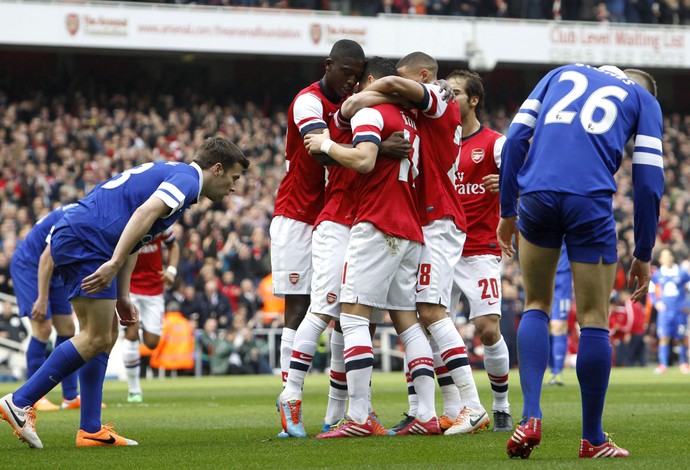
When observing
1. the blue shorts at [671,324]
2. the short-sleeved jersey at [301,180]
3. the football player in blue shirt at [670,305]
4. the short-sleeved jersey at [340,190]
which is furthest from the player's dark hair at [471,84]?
the blue shorts at [671,324]

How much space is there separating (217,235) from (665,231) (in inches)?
453

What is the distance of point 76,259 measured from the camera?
7.12 metres

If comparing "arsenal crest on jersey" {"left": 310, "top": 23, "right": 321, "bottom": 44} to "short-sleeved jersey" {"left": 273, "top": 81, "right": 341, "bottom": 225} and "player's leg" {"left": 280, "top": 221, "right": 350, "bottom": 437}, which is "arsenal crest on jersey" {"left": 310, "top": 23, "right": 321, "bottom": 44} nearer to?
"short-sleeved jersey" {"left": 273, "top": 81, "right": 341, "bottom": 225}

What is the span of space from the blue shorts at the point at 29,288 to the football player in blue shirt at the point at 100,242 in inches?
174

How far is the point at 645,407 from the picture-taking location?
10.5 metres

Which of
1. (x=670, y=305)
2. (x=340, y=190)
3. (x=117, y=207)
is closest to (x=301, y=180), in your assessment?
(x=340, y=190)

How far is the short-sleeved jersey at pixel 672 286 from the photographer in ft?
72.2

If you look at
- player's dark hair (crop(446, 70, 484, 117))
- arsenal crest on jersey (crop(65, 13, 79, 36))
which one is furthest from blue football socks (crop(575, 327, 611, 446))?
arsenal crest on jersey (crop(65, 13, 79, 36))

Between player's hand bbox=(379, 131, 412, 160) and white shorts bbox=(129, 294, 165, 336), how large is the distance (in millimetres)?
7231

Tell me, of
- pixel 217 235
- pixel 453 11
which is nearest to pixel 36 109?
pixel 217 235

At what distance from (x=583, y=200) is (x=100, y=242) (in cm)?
297

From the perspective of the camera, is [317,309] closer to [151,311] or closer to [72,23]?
[151,311]

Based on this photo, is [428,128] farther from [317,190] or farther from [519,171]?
[519,171]

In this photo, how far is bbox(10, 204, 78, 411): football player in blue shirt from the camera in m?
11.5
